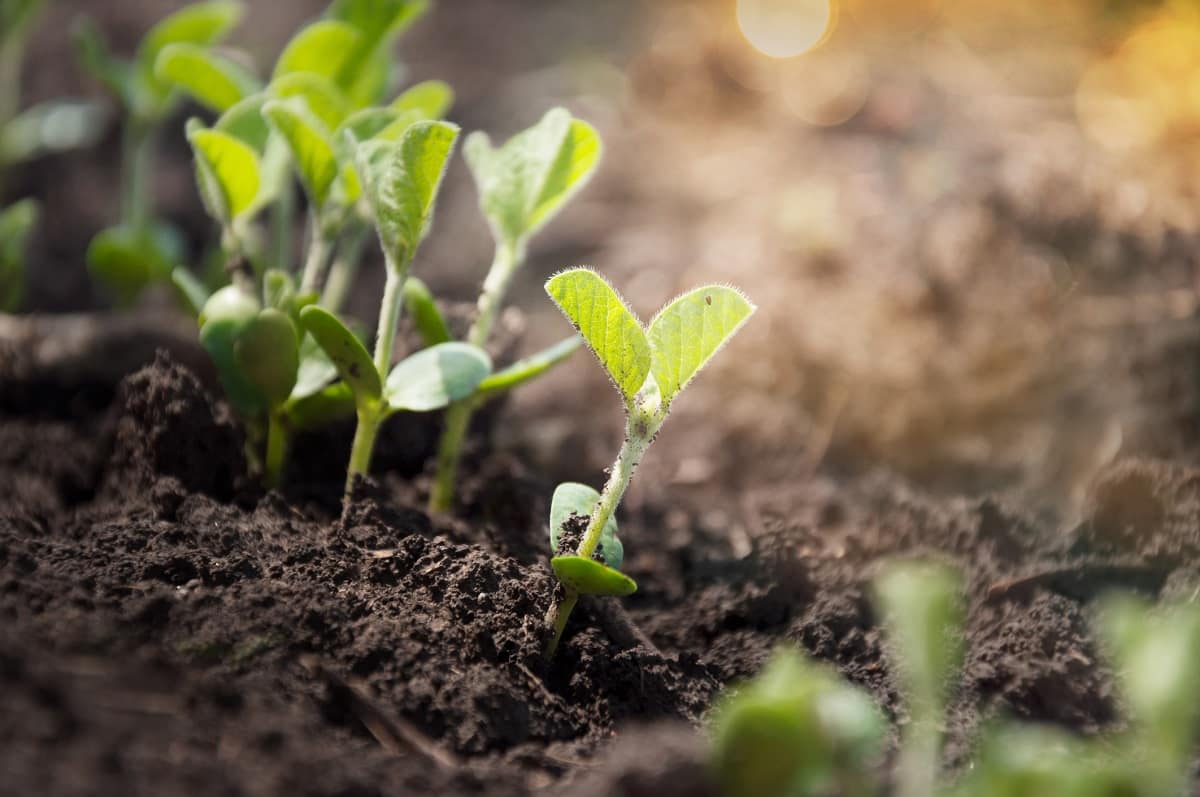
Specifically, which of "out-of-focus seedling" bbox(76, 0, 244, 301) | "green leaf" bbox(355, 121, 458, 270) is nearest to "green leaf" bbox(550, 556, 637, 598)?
"green leaf" bbox(355, 121, 458, 270)

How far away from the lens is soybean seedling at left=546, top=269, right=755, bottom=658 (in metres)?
1.01

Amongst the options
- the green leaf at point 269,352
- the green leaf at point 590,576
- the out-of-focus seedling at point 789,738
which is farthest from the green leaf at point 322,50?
the out-of-focus seedling at point 789,738

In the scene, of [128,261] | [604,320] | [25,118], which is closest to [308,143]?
[604,320]

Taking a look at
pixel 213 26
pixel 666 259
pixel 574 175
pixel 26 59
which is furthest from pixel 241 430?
pixel 26 59

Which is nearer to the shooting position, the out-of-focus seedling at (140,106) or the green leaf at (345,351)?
the green leaf at (345,351)

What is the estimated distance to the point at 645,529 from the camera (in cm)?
163

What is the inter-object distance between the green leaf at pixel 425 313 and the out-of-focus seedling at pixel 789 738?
0.70 metres

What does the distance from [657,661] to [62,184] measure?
2.27 metres

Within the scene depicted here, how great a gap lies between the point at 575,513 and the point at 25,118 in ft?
7.14

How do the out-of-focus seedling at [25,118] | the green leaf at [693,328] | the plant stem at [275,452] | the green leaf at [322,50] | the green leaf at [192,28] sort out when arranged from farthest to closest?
the out-of-focus seedling at [25,118], the green leaf at [192,28], the green leaf at [322,50], the plant stem at [275,452], the green leaf at [693,328]

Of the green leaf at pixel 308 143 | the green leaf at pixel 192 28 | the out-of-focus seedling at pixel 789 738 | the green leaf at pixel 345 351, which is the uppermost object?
the green leaf at pixel 192 28

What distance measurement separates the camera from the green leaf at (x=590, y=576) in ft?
3.38

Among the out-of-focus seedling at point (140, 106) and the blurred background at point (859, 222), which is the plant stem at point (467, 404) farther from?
the out-of-focus seedling at point (140, 106)

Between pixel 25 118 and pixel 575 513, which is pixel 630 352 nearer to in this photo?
pixel 575 513
